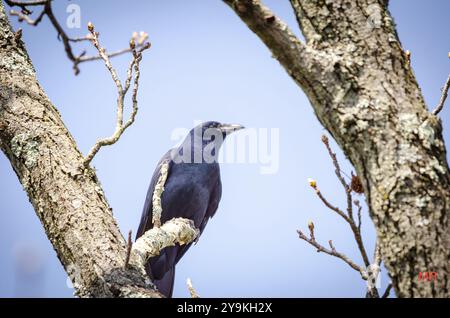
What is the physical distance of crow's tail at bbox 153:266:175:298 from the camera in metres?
5.01

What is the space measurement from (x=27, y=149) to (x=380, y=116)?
1.85 metres

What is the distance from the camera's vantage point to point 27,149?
8.77 ft

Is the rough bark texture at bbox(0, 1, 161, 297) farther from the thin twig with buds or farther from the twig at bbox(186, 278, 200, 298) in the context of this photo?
the thin twig with buds

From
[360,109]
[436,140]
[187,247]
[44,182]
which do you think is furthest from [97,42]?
[187,247]

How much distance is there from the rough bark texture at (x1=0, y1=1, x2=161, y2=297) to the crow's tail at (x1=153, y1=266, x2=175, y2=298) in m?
2.60

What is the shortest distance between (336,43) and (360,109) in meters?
0.28

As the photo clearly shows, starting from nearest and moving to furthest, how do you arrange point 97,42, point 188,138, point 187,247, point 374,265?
point 374,265, point 97,42, point 187,247, point 188,138

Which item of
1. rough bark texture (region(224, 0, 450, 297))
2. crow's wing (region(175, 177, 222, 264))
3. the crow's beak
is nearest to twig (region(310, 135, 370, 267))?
rough bark texture (region(224, 0, 450, 297))

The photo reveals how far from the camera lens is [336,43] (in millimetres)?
1824

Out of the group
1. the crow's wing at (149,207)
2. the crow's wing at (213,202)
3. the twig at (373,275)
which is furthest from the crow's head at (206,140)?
the twig at (373,275)

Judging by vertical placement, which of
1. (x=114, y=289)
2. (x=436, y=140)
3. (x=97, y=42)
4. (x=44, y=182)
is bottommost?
(x=114, y=289)

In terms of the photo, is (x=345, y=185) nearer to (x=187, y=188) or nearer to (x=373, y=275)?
(x=373, y=275)
